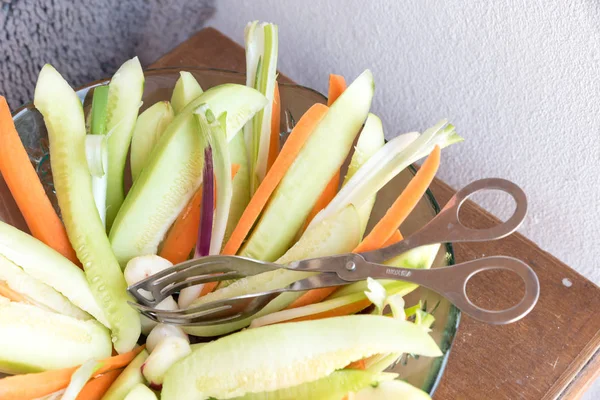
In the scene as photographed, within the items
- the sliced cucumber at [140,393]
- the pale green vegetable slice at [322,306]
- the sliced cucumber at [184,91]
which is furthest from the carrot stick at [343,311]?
the sliced cucumber at [184,91]

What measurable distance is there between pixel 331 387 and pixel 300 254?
4.1 inches

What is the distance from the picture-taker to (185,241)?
0.52 m

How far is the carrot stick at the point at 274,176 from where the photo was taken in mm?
503

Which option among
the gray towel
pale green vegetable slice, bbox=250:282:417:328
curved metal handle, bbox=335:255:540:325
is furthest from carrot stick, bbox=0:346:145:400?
the gray towel

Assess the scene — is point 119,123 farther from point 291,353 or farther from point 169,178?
point 291,353

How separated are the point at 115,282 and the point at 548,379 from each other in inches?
14.2

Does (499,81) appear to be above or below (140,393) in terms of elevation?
above

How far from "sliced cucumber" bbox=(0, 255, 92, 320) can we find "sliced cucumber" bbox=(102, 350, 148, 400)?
0.18ft

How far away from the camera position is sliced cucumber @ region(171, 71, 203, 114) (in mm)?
559

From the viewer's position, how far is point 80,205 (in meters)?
0.49

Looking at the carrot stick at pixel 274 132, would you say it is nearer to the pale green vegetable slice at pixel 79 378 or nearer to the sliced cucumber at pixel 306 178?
the sliced cucumber at pixel 306 178

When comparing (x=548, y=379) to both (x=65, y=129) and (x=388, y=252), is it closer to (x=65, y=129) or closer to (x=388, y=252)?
(x=388, y=252)

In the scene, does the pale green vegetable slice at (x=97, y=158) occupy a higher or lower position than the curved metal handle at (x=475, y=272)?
lower

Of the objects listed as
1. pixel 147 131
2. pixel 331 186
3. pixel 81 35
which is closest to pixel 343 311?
pixel 331 186
